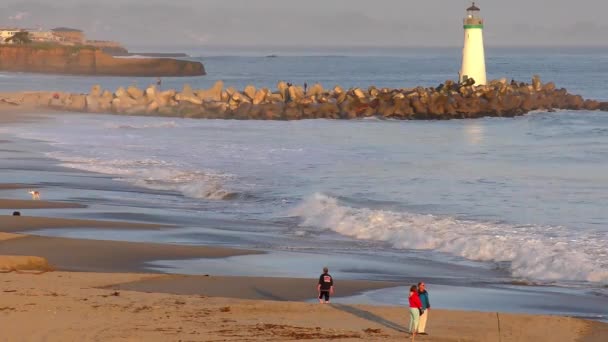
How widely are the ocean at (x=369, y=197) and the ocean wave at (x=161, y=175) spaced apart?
49 millimetres

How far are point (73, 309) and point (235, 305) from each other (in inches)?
62.4

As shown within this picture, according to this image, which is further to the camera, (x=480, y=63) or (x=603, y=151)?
(x=480, y=63)

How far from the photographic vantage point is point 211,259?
50.3ft

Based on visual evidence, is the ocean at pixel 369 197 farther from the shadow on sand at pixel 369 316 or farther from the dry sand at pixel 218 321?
the dry sand at pixel 218 321

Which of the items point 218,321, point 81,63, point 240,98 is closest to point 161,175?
point 218,321

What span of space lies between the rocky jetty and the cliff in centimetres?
5736

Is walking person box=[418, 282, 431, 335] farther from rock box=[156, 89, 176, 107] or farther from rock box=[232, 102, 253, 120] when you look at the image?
rock box=[156, 89, 176, 107]

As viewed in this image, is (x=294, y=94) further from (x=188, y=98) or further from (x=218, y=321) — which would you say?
(x=218, y=321)

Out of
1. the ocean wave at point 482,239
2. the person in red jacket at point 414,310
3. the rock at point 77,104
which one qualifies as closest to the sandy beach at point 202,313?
the person in red jacket at point 414,310

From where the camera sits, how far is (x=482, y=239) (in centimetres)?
1688

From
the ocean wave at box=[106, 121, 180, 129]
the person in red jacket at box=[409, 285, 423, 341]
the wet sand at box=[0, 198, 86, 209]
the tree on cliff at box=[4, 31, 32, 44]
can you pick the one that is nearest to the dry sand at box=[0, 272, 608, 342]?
the person in red jacket at box=[409, 285, 423, 341]

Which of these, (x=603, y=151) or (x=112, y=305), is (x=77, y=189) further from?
(x=603, y=151)

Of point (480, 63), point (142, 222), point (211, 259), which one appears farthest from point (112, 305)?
point (480, 63)

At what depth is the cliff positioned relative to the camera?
368 feet
